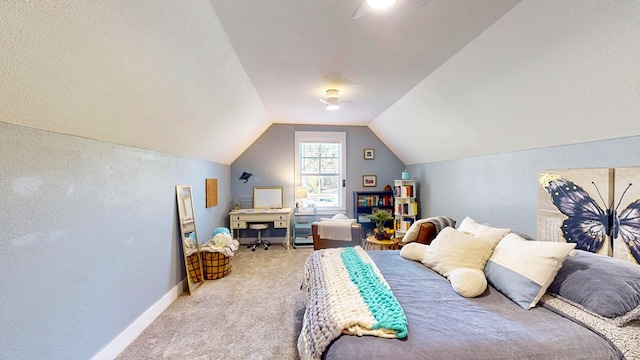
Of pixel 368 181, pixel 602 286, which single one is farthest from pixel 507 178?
pixel 368 181

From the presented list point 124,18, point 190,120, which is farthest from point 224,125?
point 124,18

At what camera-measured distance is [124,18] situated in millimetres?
1353

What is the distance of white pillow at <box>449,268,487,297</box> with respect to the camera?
176cm

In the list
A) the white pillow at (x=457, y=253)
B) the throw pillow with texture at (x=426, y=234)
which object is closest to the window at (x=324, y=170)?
the throw pillow with texture at (x=426, y=234)

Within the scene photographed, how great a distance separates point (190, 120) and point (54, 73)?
1.43 metres

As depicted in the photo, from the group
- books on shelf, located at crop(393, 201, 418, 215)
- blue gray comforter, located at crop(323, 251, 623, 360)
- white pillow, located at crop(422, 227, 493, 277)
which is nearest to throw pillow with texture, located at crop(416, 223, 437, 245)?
white pillow, located at crop(422, 227, 493, 277)

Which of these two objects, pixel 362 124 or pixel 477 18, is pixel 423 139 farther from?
pixel 477 18

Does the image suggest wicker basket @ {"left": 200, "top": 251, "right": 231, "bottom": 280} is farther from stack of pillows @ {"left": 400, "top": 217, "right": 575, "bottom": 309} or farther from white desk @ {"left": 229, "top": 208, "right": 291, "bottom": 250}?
stack of pillows @ {"left": 400, "top": 217, "right": 575, "bottom": 309}

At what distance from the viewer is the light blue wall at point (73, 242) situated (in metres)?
1.32

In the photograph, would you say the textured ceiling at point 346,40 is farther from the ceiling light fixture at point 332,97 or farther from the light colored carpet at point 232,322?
the light colored carpet at point 232,322

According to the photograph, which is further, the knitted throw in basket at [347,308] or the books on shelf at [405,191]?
the books on shelf at [405,191]

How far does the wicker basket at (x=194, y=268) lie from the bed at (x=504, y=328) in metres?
2.14

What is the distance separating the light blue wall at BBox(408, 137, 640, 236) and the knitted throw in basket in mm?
1729

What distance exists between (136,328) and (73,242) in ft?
3.50
